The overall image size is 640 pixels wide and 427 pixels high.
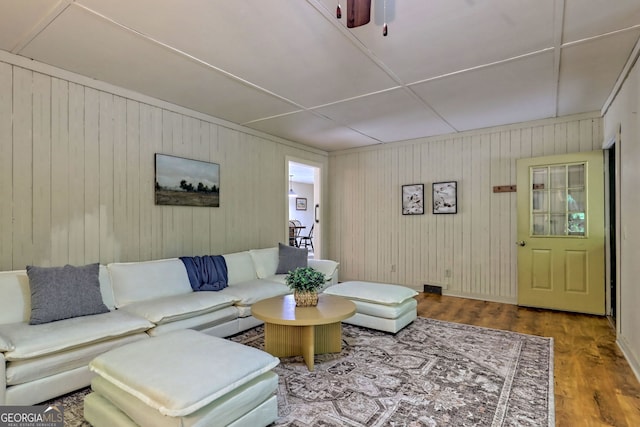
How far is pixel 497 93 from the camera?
138 inches

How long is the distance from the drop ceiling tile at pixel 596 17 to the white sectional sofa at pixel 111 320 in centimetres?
344

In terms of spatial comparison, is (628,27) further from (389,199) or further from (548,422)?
(389,199)

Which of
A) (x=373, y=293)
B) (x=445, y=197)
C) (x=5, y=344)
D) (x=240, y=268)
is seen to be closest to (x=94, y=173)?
(x=5, y=344)

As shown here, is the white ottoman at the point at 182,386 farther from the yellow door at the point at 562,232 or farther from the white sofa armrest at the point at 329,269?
the yellow door at the point at 562,232

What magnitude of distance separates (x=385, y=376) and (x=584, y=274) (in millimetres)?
3243

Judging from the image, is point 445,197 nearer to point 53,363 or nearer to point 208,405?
point 208,405

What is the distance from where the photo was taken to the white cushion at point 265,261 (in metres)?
4.42

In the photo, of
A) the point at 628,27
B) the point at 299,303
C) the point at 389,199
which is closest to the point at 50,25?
the point at 299,303

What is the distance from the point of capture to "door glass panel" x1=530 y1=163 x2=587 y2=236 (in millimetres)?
4215

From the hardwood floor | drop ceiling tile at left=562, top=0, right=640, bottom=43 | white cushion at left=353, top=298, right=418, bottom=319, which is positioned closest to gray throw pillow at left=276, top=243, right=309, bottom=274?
white cushion at left=353, top=298, right=418, bottom=319

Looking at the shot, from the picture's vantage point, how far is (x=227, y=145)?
14.9 feet

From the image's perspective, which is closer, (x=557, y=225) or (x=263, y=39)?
(x=263, y=39)

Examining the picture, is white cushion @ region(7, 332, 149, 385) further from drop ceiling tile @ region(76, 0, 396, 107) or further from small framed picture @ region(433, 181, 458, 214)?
small framed picture @ region(433, 181, 458, 214)

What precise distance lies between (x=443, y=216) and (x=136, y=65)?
4495 millimetres
